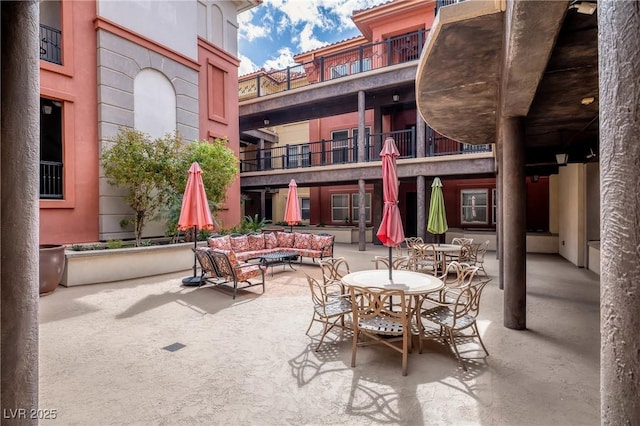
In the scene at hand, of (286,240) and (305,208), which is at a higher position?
(305,208)

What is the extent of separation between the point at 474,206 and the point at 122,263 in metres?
13.3

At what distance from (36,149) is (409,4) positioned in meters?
15.1

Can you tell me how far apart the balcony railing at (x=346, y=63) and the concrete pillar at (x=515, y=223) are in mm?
7473

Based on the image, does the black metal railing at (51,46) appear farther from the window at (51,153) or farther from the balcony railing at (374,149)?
the balcony railing at (374,149)

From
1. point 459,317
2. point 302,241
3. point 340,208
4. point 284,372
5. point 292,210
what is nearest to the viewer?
point 284,372

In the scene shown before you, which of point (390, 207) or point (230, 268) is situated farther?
point (230, 268)

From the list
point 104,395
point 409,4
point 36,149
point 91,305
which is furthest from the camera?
point 409,4

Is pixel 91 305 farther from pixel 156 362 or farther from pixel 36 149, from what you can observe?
pixel 36 149

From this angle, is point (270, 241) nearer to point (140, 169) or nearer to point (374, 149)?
point (140, 169)

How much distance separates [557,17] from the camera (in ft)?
7.59

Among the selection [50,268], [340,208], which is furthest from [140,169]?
[340,208]

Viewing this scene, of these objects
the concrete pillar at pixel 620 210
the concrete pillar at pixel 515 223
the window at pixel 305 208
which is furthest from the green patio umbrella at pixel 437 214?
the window at pixel 305 208

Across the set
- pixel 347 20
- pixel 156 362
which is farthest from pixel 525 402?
pixel 347 20

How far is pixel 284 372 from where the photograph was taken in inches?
130
